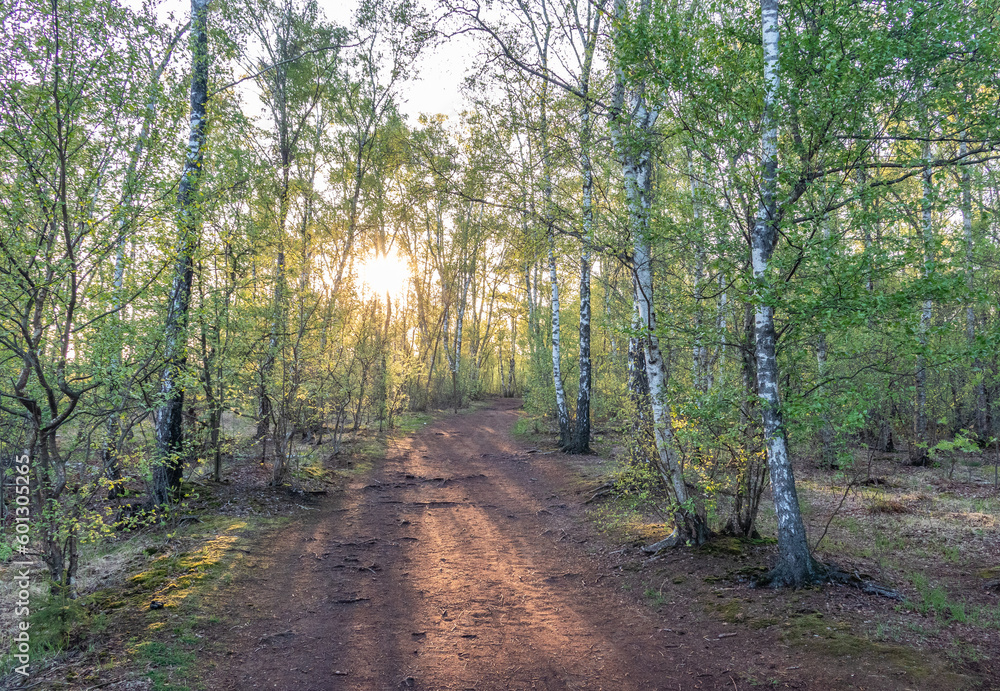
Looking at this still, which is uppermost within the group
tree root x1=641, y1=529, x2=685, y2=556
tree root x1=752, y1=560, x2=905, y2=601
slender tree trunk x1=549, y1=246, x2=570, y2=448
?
slender tree trunk x1=549, y1=246, x2=570, y2=448

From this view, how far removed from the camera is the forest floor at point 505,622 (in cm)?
398

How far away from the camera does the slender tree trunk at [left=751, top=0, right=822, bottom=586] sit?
5203 mm

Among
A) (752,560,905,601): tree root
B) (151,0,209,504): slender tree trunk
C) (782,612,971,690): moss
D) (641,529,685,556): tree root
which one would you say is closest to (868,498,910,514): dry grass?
(752,560,905,601): tree root

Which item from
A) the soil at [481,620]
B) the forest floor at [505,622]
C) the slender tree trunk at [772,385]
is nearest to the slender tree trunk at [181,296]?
the forest floor at [505,622]

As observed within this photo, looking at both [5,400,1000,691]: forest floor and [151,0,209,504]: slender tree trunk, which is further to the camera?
[151,0,209,504]: slender tree trunk

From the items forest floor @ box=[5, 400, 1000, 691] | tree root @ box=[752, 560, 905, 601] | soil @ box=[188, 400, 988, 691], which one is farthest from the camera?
tree root @ box=[752, 560, 905, 601]

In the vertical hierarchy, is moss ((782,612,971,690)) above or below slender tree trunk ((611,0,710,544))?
below

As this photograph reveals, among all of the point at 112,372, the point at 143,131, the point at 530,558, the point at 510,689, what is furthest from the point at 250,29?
the point at 510,689

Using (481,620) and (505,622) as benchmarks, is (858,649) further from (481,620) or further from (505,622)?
(481,620)

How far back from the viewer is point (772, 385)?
17.6 ft

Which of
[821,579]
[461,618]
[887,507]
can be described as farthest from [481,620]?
[887,507]

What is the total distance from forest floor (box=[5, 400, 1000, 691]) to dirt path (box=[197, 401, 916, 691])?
0.9 inches

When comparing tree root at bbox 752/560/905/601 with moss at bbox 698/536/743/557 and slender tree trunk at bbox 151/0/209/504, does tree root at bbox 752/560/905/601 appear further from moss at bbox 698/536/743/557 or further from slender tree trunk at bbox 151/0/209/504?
slender tree trunk at bbox 151/0/209/504

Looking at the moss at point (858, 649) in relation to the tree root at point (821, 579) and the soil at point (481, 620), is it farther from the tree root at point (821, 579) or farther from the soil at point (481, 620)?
the tree root at point (821, 579)
